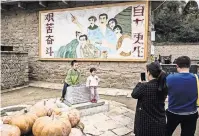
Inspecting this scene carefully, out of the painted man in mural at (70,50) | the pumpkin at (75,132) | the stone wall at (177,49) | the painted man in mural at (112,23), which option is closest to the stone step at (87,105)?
the pumpkin at (75,132)

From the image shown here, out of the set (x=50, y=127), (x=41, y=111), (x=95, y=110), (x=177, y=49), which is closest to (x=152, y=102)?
(x=50, y=127)

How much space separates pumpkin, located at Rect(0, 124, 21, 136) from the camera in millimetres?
2757

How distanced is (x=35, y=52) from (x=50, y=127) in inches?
387

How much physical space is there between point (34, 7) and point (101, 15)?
11.6ft

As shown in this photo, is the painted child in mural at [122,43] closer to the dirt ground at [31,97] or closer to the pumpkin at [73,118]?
the dirt ground at [31,97]

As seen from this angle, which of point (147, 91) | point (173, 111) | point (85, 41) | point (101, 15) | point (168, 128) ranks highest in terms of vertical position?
point (101, 15)

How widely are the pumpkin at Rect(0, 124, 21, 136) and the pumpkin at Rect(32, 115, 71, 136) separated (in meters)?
0.21

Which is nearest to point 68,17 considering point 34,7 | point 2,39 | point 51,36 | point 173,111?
point 51,36

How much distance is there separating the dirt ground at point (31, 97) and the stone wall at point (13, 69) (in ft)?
1.92

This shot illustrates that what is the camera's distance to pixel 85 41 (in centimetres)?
1098

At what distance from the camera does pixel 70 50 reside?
37.4 feet

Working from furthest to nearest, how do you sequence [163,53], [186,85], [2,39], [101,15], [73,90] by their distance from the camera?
[163,53] < [2,39] < [101,15] < [73,90] < [186,85]

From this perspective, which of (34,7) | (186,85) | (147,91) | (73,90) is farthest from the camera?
(34,7)

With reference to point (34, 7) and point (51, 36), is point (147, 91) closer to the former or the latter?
point (51, 36)
